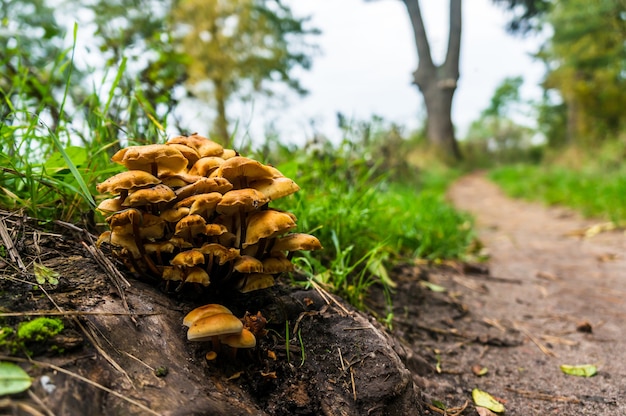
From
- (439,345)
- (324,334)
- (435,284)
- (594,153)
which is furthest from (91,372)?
(594,153)

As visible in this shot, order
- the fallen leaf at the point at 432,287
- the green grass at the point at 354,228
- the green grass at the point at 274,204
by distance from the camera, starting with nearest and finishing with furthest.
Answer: the green grass at the point at 274,204 → the green grass at the point at 354,228 → the fallen leaf at the point at 432,287

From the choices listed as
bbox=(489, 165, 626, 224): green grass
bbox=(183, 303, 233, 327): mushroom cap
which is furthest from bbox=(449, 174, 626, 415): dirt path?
bbox=(183, 303, 233, 327): mushroom cap

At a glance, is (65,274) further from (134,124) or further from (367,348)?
(134,124)

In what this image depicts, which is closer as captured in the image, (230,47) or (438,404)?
(438,404)

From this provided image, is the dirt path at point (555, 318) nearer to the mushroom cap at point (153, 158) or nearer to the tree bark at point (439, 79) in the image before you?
the mushroom cap at point (153, 158)

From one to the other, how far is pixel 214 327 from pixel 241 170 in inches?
18.7

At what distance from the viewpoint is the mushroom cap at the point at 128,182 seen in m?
1.16

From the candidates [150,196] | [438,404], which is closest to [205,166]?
[150,196]

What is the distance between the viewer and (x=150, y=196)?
3.80ft

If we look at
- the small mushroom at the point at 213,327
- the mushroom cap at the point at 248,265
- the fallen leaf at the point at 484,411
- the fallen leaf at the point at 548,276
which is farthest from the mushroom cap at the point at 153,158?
the fallen leaf at the point at 548,276

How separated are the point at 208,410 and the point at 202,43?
59.3ft

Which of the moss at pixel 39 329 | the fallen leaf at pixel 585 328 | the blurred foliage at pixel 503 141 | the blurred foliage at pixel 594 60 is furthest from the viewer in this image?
the blurred foliage at pixel 503 141

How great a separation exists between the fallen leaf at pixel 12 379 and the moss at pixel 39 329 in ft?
0.25

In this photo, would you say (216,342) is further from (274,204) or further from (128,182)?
(274,204)
